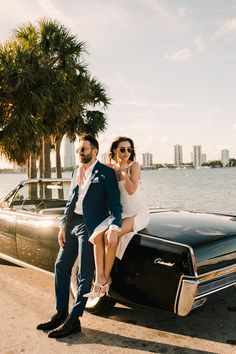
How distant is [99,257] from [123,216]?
0.45 meters

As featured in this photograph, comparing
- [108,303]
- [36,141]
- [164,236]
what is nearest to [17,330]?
[108,303]

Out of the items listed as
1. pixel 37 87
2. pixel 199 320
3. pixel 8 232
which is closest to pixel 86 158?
Result: pixel 199 320

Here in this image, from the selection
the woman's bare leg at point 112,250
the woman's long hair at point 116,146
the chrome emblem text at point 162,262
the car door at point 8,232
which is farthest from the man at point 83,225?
the car door at point 8,232

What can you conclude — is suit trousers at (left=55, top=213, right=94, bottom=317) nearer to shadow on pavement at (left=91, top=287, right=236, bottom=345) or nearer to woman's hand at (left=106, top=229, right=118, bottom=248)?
woman's hand at (left=106, top=229, right=118, bottom=248)

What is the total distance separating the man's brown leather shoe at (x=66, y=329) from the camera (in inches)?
138

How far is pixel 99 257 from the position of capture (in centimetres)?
356

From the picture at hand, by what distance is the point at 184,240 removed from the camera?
3.44 m

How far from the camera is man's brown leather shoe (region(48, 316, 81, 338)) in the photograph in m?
3.52

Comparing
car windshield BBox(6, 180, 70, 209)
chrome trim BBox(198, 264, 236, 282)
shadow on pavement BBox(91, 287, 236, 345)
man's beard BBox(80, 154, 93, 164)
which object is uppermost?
man's beard BBox(80, 154, 93, 164)

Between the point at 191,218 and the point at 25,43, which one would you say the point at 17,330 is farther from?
the point at 25,43

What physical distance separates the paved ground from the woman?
1.36 feet

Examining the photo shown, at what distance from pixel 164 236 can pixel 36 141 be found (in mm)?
10067

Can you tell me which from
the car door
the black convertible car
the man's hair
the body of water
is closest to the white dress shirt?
the man's hair

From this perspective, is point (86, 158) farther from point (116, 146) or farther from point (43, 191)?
point (43, 191)
